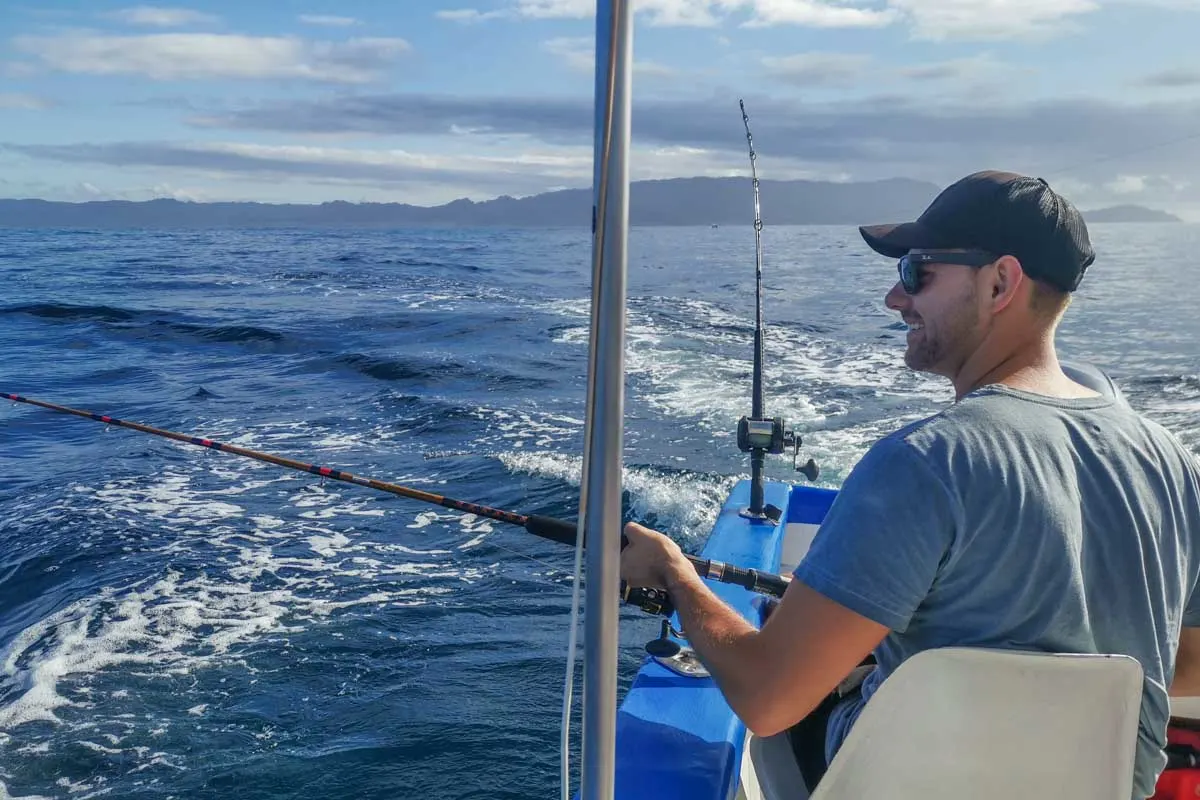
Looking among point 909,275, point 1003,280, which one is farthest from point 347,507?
point 1003,280

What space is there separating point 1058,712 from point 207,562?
15.4 feet

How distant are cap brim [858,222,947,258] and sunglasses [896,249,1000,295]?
13 millimetres

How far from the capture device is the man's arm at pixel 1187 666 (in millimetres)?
1519

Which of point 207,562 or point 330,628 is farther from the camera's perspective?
point 207,562

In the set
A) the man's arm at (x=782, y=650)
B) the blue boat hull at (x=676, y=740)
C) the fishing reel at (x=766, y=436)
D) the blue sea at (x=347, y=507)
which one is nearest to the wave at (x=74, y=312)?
the blue sea at (x=347, y=507)

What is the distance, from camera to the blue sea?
3.41 m

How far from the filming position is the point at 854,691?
1771mm

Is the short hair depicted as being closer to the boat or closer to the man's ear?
the man's ear

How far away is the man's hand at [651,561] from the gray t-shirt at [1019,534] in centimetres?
31

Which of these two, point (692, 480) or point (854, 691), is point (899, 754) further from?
point (692, 480)

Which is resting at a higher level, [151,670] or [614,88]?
[614,88]

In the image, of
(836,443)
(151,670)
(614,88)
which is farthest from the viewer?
(836,443)

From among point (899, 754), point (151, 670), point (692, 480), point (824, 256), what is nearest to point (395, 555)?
point (151, 670)

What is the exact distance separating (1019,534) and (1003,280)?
0.38m
